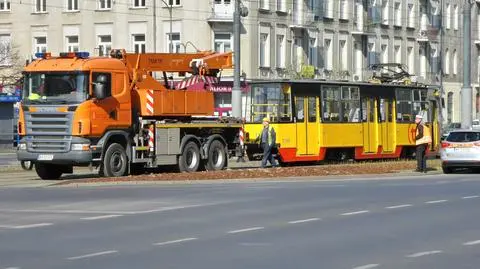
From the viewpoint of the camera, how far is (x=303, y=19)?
65438 millimetres

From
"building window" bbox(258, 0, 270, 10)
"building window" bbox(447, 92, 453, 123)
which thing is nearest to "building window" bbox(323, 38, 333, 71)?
"building window" bbox(258, 0, 270, 10)

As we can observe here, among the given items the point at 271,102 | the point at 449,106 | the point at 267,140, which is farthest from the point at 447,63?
the point at 267,140

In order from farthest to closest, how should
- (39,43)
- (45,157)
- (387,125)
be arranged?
1. (39,43)
2. (387,125)
3. (45,157)

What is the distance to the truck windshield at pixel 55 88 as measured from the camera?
28562mm

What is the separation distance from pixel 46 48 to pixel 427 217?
52.7m

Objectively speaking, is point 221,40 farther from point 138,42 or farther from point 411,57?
point 411,57

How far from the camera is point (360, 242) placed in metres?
13.9

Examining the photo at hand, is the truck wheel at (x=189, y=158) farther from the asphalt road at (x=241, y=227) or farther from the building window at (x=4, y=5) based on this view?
the building window at (x=4, y=5)

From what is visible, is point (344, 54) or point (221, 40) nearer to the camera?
point (221, 40)

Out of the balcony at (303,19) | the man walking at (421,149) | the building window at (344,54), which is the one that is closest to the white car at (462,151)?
the man walking at (421,149)

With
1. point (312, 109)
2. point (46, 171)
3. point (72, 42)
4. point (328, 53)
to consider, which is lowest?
point (46, 171)

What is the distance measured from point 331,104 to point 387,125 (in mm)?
3862

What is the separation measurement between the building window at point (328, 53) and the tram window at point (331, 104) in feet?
98.2

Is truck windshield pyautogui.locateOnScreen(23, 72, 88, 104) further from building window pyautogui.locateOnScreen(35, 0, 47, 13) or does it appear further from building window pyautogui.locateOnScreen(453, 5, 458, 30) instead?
building window pyautogui.locateOnScreen(453, 5, 458, 30)
